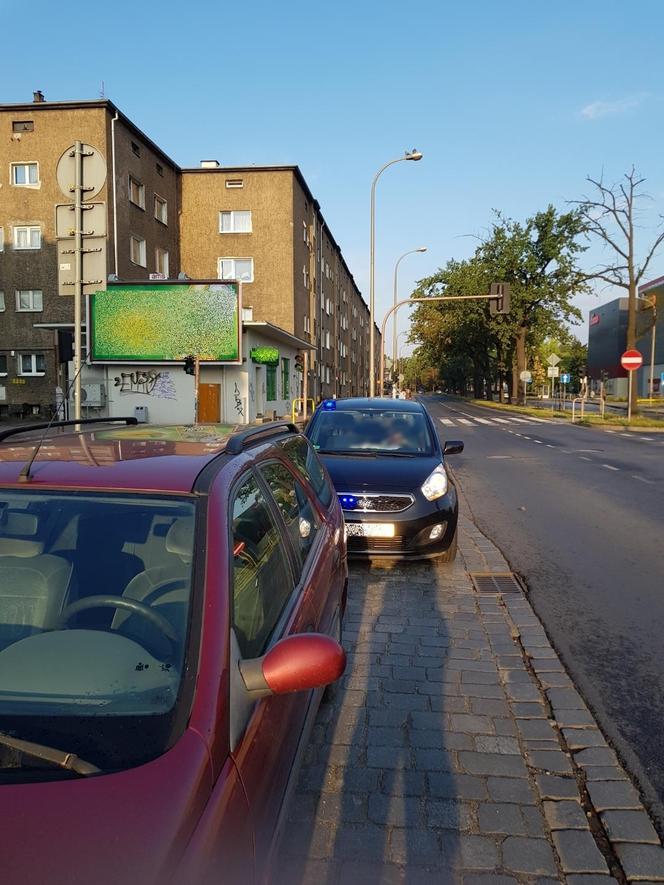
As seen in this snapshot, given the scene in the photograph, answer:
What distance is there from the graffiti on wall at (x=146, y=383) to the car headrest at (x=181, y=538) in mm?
24653

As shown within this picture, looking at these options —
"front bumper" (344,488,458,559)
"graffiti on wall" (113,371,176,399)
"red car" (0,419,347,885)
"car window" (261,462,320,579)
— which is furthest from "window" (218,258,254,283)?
"red car" (0,419,347,885)

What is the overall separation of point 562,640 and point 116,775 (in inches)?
147

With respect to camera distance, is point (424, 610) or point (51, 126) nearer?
point (424, 610)

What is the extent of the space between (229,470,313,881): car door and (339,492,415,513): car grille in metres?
3.11

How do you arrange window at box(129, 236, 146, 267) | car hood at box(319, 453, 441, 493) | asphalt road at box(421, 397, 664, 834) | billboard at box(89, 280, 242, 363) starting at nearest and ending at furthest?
asphalt road at box(421, 397, 664, 834) < car hood at box(319, 453, 441, 493) < billboard at box(89, 280, 242, 363) < window at box(129, 236, 146, 267)

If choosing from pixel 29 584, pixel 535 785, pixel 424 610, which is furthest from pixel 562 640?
pixel 29 584

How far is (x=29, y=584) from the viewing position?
6.99 ft

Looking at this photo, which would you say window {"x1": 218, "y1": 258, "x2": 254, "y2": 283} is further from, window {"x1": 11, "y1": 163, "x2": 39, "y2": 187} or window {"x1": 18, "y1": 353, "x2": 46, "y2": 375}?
window {"x1": 18, "y1": 353, "x2": 46, "y2": 375}

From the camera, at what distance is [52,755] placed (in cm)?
139

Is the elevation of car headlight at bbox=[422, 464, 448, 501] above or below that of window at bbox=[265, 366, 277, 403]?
below

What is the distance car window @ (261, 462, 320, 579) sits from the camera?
9.06ft

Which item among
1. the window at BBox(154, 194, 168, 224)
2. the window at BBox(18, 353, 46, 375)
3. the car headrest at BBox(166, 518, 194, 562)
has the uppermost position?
the window at BBox(154, 194, 168, 224)

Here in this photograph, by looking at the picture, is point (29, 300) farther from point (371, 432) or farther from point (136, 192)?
point (371, 432)

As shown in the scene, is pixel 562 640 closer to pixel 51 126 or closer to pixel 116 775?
pixel 116 775
